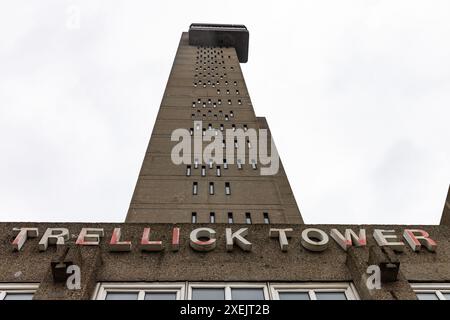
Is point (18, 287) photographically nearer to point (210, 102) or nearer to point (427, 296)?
point (427, 296)

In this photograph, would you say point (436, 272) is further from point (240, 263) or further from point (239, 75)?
point (239, 75)

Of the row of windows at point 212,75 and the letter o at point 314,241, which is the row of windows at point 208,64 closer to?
the row of windows at point 212,75

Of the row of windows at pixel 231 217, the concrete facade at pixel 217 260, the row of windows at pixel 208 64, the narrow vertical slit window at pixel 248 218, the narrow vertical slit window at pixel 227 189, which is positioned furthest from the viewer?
the row of windows at pixel 208 64

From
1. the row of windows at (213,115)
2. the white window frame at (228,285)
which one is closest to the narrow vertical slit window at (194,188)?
the row of windows at (213,115)

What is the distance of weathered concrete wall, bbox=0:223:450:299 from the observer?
32.2 feet

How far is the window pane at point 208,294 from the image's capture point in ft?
31.2

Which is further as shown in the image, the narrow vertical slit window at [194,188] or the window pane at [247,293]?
the narrow vertical slit window at [194,188]

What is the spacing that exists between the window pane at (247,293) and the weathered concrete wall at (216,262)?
0.28 m

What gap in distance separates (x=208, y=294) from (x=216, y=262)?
1037 mm

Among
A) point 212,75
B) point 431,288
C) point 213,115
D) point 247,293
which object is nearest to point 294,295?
point 247,293

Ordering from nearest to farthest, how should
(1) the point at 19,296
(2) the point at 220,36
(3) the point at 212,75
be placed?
(1) the point at 19,296
(3) the point at 212,75
(2) the point at 220,36

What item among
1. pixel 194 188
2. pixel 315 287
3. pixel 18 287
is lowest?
pixel 194 188

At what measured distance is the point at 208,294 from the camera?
9.62m

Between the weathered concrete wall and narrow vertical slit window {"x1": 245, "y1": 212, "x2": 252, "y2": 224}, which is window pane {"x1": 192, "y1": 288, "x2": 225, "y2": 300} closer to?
the weathered concrete wall
